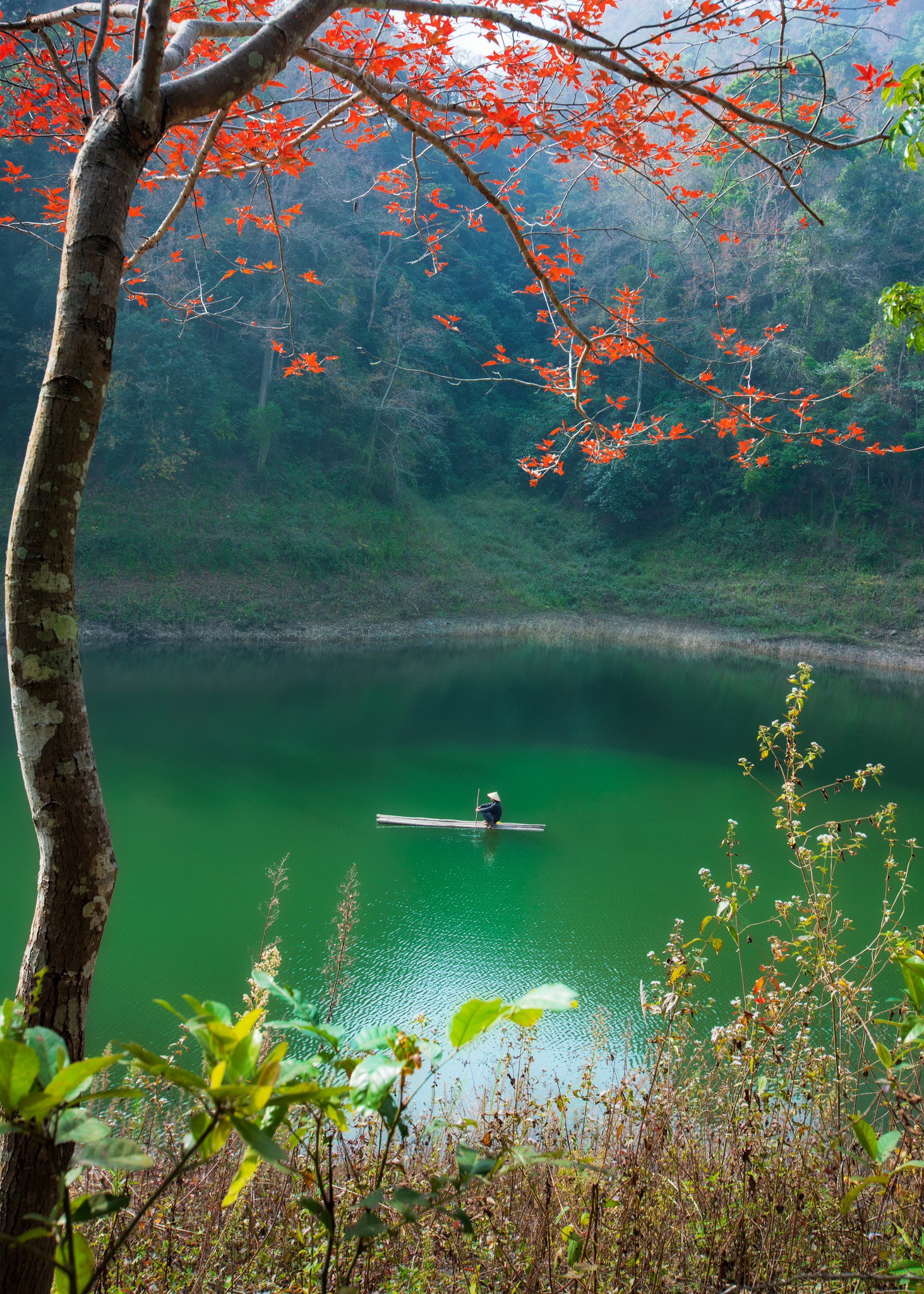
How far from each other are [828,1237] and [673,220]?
2374 cm

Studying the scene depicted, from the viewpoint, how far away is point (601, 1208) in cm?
139

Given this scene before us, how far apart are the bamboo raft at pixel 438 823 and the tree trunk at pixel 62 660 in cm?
542

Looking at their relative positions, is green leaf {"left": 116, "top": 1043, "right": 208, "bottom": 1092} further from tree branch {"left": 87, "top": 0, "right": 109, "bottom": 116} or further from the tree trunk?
tree branch {"left": 87, "top": 0, "right": 109, "bottom": 116}

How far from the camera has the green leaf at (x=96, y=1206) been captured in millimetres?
589

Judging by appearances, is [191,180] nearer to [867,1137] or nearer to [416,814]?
[867,1137]

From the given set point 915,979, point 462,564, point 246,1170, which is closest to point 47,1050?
point 246,1170

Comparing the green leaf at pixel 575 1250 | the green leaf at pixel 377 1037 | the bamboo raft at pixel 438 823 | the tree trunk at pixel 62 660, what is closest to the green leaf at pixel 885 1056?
the green leaf at pixel 575 1250

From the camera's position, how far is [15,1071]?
551 mm

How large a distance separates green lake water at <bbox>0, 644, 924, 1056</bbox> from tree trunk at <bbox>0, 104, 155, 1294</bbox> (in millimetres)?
2955

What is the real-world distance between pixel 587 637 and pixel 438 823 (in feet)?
33.7

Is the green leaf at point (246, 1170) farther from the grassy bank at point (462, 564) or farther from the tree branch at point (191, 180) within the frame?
the grassy bank at point (462, 564)

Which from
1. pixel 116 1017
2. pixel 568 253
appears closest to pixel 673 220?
pixel 568 253

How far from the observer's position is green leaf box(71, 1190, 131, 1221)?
589mm

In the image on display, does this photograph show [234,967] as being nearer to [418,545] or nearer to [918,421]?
[418,545]
